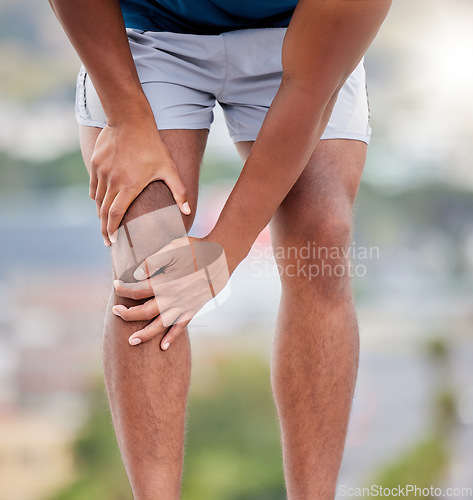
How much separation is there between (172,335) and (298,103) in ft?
1.08

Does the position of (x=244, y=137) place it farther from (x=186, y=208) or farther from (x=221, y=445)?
(x=221, y=445)

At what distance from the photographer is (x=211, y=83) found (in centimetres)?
99

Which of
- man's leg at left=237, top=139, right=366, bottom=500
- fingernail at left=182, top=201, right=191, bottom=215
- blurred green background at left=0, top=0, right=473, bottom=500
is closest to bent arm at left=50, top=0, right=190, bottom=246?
fingernail at left=182, top=201, right=191, bottom=215

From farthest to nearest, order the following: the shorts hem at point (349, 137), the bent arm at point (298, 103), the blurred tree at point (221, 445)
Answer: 1. the blurred tree at point (221, 445)
2. the shorts hem at point (349, 137)
3. the bent arm at point (298, 103)

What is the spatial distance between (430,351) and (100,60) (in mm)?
7197

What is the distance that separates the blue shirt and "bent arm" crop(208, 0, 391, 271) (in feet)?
0.55

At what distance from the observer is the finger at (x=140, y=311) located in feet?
2.59

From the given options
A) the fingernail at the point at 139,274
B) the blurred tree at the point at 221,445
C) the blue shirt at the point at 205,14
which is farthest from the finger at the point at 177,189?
the blurred tree at the point at 221,445

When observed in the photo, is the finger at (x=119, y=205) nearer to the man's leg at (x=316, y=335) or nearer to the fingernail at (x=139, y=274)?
the fingernail at (x=139, y=274)

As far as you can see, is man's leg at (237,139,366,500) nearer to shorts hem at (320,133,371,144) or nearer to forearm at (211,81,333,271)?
shorts hem at (320,133,371,144)

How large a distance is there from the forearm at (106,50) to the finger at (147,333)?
0.27 metres

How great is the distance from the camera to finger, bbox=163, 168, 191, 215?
0.85 metres

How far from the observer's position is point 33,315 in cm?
763

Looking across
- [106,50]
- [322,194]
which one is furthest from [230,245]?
[106,50]
